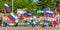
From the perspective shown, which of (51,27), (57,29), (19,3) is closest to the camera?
(57,29)

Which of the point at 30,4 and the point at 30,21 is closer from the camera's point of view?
the point at 30,21

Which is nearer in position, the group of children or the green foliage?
the group of children

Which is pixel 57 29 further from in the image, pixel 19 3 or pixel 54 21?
pixel 19 3

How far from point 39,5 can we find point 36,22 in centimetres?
638

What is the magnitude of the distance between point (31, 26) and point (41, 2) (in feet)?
22.0

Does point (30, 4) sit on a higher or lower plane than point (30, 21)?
higher

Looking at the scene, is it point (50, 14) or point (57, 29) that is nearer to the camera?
point (57, 29)

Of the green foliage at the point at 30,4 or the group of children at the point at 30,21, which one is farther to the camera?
the green foliage at the point at 30,4

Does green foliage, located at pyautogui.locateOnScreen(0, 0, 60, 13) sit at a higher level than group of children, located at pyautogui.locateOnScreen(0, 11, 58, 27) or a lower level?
higher

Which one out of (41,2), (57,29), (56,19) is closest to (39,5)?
(41,2)

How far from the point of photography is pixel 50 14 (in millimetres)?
13633

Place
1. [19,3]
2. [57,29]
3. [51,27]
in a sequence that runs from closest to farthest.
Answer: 1. [57,29]
2. [51,27]
3. [19,3]

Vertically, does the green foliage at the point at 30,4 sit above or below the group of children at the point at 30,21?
above

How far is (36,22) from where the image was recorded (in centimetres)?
1372
